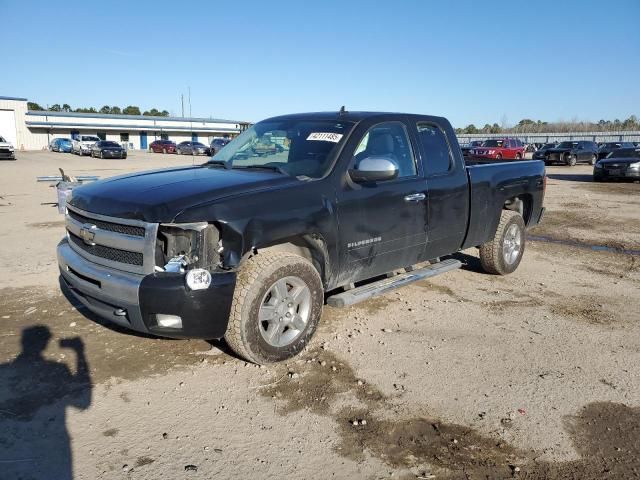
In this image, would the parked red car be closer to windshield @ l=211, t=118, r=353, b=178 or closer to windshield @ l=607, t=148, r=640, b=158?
windshield @ l=607, t=148, r=640, b=158

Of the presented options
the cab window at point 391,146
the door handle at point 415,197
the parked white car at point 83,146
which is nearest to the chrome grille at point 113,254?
the cab window at point 391,146

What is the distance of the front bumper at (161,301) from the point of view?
336 cm

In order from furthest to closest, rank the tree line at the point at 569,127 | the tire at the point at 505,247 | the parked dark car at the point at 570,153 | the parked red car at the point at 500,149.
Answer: the tree line at the point at 569,127, the parked dark car at the point at 570,153, the parked red car at the point at 500,149, the tire at the point at 505,247

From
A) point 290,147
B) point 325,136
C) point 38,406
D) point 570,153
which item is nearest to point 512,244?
point 325,136

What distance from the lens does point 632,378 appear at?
3.82 m

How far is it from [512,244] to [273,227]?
161 inches

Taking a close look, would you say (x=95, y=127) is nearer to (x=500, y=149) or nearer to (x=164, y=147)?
(x=164, y=147)

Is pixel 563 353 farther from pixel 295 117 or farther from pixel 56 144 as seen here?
pixel 56 144

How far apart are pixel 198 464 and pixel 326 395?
3.42ft

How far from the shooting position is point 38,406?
3.32 metres

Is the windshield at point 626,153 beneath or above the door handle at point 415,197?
above

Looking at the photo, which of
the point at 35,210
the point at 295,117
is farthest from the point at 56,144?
the point at 295,117

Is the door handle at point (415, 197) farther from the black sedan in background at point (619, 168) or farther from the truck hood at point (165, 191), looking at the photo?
the black sedan in background at point (619, 168)

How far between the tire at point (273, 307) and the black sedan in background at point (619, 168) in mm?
20733
